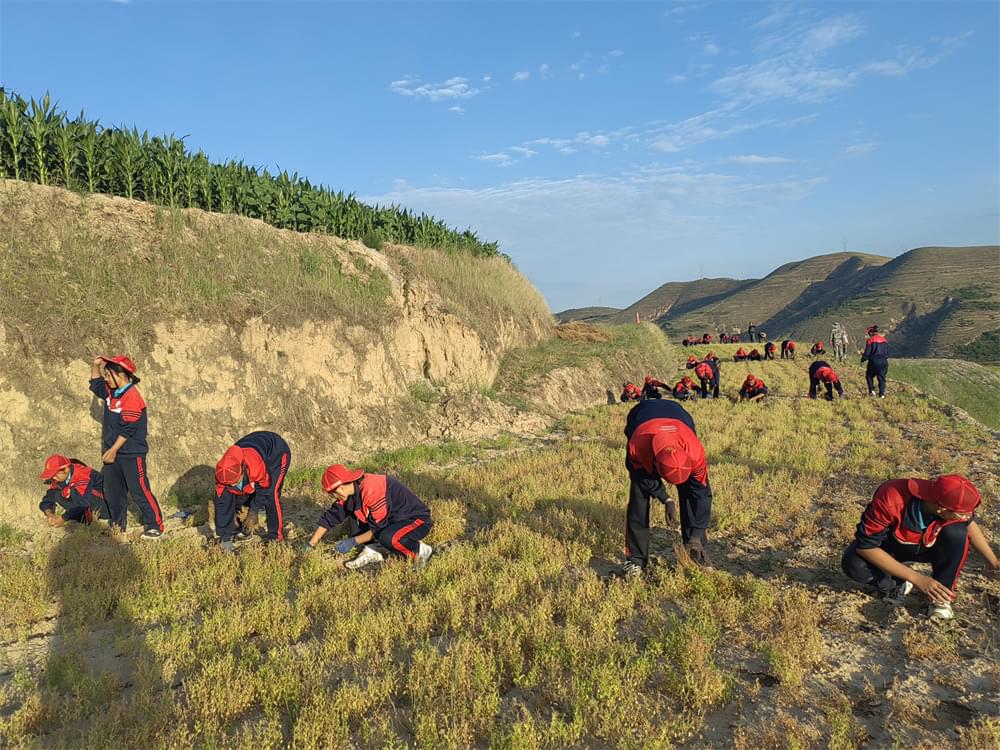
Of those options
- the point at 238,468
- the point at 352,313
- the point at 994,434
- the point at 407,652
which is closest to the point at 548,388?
the point at 352,313

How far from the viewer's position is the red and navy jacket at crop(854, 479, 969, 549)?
439cm

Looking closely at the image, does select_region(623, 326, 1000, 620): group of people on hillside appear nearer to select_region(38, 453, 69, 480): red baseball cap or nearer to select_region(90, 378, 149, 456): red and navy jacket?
select_region(90, 378, 149, 456): red and navy jacket

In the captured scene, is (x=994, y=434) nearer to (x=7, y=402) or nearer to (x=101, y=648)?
(x=101, y=648)

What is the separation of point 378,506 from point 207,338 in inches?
254

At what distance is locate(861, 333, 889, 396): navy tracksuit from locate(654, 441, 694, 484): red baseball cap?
524 inches

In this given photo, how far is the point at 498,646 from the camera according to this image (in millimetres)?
4070

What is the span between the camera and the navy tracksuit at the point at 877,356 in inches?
601

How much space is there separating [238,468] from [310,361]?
585cm

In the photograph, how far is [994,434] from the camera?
11.7 metres

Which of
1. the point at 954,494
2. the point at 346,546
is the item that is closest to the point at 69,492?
the point at 346,546

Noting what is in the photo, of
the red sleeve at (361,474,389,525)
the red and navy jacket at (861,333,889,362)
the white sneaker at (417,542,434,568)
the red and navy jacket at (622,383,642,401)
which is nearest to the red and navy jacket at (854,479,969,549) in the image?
the white sneaker at (417,542,434,568)

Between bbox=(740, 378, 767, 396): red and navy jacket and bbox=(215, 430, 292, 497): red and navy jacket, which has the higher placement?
bbox=(215, 430, 292, 497): red and navy jacket

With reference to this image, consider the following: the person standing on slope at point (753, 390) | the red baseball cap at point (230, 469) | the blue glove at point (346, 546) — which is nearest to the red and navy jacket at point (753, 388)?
the person standing on slope at point (753, 390)

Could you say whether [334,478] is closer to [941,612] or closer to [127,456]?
[127,456]
